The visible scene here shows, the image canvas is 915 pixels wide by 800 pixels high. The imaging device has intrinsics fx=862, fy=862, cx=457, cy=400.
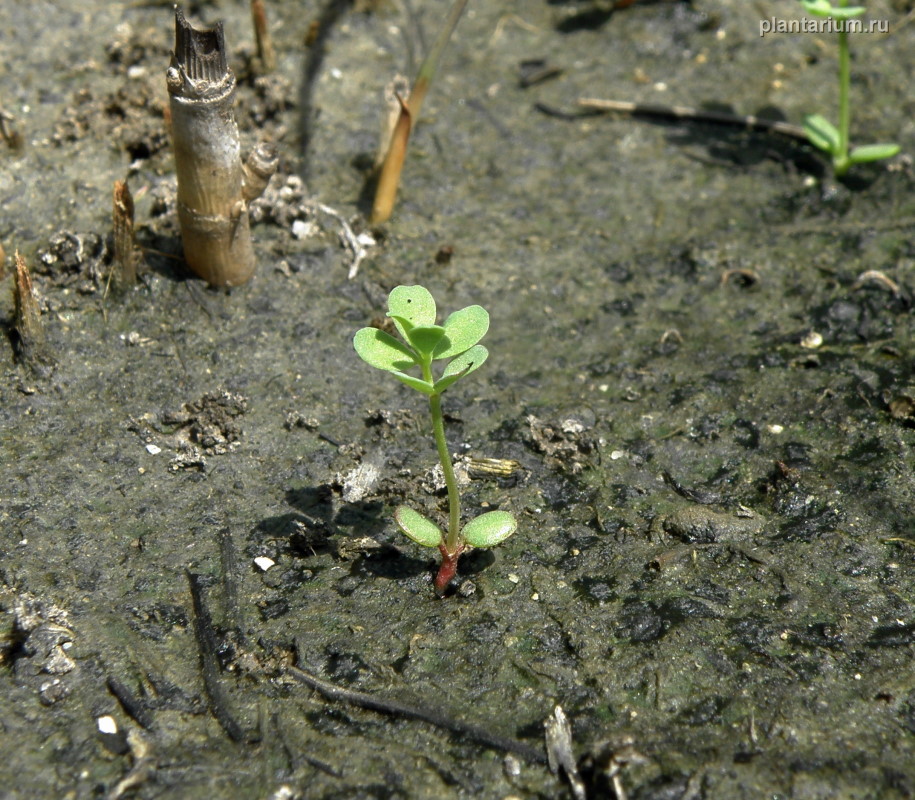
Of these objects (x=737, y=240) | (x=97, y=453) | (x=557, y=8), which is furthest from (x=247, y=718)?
(x=557, y=8)

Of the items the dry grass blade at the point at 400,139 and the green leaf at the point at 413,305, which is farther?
the dry grass blade at the point at 400,139

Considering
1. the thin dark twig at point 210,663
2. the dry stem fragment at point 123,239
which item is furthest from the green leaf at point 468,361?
the dry stem fragment at point 123,239

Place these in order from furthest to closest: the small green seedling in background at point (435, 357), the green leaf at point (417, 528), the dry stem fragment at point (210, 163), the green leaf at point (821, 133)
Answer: the green leaf at point (821, 133)
the dry stem fragment at point (210, 163)
the green leaf at point (417, 528)
the small green seedling in background at point (435, 357)

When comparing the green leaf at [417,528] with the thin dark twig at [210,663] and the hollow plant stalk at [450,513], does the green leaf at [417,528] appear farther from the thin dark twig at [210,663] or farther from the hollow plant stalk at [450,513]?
the thin dark twig at [210,663]

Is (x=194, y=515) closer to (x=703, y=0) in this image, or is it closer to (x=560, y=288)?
(x=560, y=288)

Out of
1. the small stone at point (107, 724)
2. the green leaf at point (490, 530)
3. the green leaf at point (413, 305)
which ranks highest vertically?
the green leaf at point (413, 305)

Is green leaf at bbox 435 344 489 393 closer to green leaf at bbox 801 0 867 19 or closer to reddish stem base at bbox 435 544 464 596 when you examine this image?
reddish stem base at bbox 435 544 464 596

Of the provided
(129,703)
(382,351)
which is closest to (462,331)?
(382,351)
